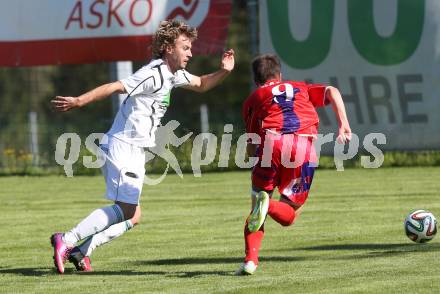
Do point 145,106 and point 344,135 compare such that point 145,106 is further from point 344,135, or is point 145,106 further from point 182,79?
point 344,135

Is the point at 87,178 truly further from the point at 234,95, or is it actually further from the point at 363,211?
the point at 234,95

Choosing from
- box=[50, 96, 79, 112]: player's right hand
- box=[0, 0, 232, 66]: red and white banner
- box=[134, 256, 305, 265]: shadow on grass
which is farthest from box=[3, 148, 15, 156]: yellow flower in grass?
box=[50, 96, 79, 112]: player's right hand

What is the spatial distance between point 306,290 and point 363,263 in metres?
1.54

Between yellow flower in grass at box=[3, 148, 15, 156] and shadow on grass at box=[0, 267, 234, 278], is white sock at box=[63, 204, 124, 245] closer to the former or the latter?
shadow on grass at box=[0, 267, 234, 278]

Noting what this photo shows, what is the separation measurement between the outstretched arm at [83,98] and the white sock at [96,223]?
1030 millimetres

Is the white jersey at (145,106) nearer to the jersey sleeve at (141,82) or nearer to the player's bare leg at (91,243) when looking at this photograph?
the jersey sleeve at (141,82)

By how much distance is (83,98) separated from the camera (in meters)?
A: 8.84

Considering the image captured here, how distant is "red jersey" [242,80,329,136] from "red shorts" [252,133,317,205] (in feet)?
0.24

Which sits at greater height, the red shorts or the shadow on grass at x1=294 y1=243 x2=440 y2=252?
the red shorts

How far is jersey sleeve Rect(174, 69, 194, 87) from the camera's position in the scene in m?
9.66

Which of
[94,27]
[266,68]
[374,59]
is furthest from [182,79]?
[94,27]

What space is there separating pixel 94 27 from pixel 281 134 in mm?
13747

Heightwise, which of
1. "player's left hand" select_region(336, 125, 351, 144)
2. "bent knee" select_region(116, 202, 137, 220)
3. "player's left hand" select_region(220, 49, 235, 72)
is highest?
"player's left hand" select_region(220, 49, 235, 72)

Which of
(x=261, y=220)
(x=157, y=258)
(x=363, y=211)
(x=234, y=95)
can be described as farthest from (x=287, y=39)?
(x=234, y=95)
